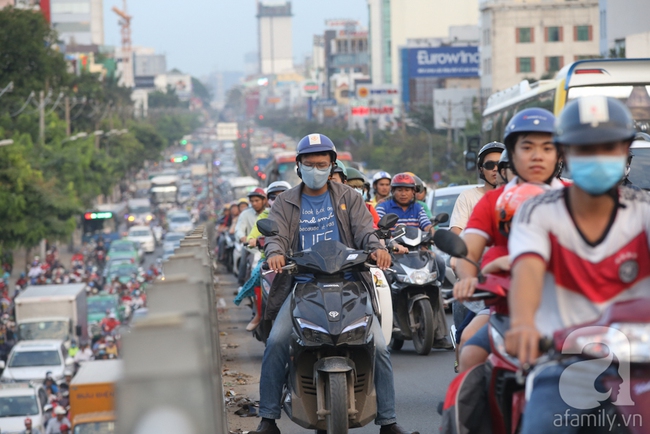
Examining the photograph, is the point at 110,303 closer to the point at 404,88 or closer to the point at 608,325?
the point at 608,325

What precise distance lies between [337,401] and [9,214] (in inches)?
1502

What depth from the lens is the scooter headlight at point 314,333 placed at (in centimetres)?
657

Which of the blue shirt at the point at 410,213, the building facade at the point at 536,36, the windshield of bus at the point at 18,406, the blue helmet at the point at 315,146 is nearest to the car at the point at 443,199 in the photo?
the blue shirt at the point at 410,213

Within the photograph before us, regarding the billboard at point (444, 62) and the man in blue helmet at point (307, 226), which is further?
the billboard at point (444, 62)

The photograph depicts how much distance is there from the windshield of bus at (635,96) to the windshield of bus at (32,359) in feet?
55.4

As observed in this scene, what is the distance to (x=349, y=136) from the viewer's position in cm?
11975

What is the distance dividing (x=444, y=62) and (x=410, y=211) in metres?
93.8

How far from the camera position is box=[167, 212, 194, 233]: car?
235 ft

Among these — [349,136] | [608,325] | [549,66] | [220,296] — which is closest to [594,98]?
[608,325]

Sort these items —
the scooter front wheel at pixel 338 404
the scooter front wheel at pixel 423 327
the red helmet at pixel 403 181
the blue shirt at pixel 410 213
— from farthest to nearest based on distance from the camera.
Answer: the blue shirt at pixel 410 213
the red helmet at pixel 403 181
the scooter front wheel at pixel 423 327
the scooter front wheel at pixel 338 404

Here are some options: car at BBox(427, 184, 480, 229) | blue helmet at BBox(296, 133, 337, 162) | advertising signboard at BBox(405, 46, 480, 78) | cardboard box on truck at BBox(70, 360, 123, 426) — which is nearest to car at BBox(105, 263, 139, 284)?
cardboard box on truck at BBox(70, 360, 123, 426)

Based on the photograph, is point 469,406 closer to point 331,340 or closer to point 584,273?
point 584,273

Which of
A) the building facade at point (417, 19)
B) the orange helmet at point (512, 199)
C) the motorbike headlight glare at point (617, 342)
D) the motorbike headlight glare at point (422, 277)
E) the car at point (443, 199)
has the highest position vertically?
the building facade at point (417, 19)

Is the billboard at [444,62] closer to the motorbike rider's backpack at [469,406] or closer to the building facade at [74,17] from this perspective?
the motorbike rider's backpack at [469,406]
